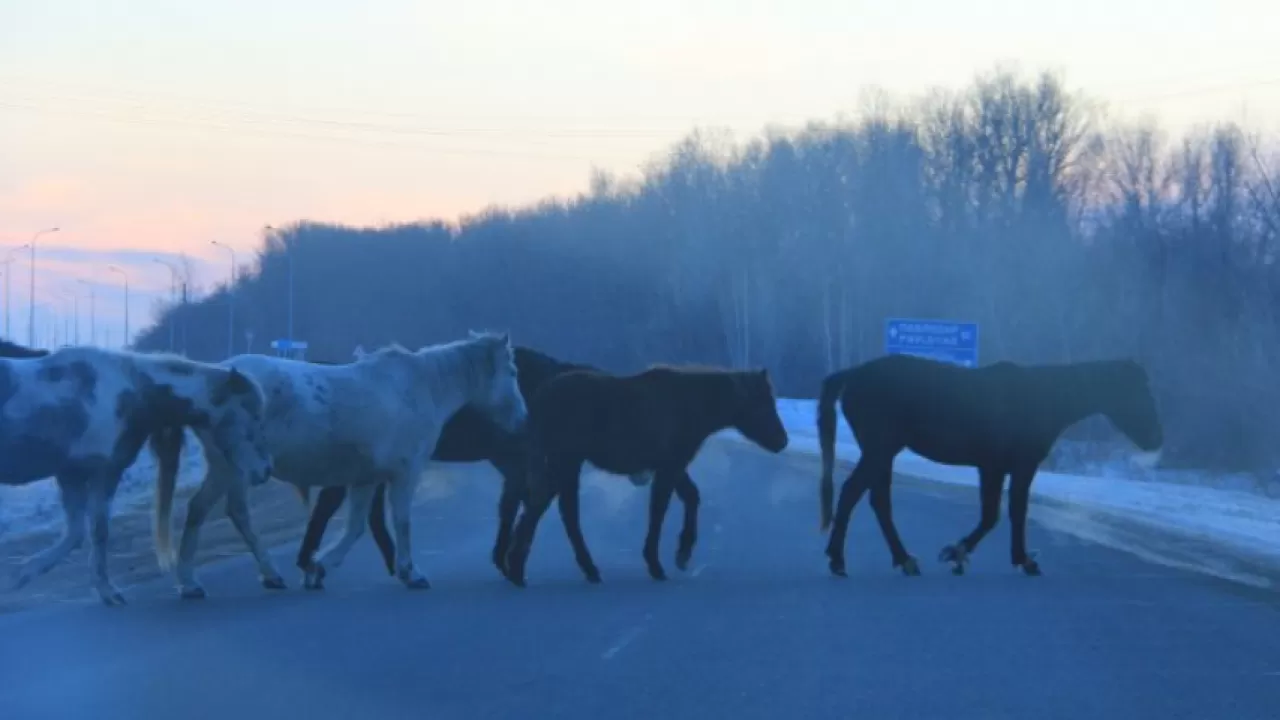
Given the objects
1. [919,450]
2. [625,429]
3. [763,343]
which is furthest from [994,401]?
[763,343]

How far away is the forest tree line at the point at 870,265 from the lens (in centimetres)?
4681

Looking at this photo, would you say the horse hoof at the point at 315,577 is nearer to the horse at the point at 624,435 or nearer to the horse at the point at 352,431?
the horse at the point at 352,431

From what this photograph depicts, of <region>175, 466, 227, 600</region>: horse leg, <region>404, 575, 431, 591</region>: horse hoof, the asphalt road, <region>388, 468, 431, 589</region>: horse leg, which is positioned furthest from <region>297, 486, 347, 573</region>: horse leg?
<region>404, 575, 431, 591</region>: horse hoof

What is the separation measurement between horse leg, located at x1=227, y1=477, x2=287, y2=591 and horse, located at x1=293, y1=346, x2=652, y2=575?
1.68 ft

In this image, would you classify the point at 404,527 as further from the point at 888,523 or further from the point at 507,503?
the point at 888,523

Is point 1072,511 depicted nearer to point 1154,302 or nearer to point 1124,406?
point 1124,406

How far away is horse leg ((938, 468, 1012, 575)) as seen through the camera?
16125mm

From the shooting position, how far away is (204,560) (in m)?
17.5

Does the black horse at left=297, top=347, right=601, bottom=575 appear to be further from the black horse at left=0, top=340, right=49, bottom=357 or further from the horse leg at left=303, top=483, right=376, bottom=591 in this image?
the black horse at left=0, top=340, right=49, bottom=357

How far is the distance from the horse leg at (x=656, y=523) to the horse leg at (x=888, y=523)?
2.16 meters

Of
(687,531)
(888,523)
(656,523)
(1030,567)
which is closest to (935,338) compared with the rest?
(888,523)

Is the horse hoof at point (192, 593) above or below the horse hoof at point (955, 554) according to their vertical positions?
below

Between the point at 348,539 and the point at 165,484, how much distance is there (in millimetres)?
1708

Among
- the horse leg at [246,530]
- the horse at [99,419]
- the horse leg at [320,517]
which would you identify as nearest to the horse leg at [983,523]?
the horse leg at [320,517]
